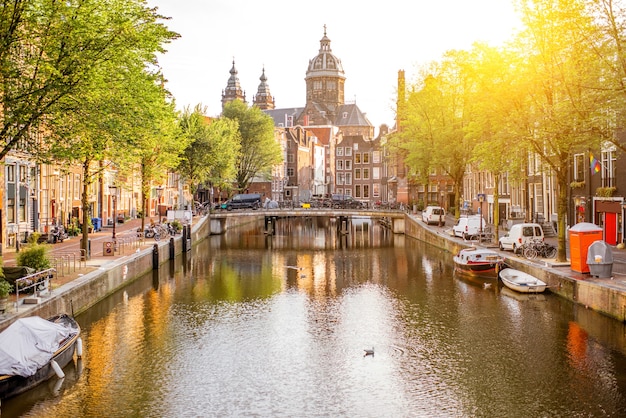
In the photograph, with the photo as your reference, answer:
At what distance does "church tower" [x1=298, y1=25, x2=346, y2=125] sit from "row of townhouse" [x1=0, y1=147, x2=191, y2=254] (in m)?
109

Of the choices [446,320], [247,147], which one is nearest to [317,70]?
[247,147]

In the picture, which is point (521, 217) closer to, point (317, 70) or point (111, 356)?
point (111, 356)

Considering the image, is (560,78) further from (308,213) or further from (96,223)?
(308,213)

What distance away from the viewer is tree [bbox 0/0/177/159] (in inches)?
928

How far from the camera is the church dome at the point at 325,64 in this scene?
17338 cm

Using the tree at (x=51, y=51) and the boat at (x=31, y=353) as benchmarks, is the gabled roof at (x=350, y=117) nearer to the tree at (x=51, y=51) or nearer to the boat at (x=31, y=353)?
the tree at (x=51, y=51)

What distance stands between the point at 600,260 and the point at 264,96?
520ft

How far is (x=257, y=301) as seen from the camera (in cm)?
3256

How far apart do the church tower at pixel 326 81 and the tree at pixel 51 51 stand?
5728 inches

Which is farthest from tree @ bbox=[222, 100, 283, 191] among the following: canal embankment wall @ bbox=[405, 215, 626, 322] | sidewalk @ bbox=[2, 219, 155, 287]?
canal embankment wall @ bbox=[405, 215, 626, 322]

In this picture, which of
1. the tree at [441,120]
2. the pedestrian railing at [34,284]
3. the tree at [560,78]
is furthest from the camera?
the tree at [441,120]

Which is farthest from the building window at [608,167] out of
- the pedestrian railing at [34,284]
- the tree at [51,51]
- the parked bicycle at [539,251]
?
the pedestrian railing at [34,284]

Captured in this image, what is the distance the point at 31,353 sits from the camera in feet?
59.3

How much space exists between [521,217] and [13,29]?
45538 mm
